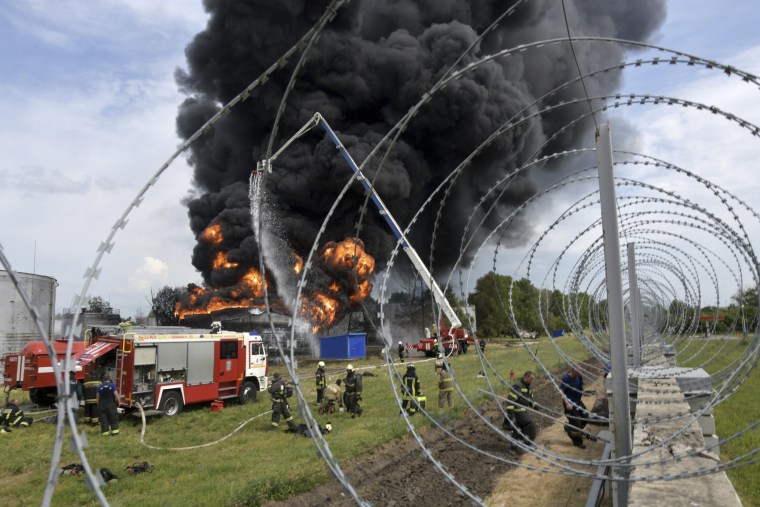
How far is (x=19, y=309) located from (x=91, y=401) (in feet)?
43.2

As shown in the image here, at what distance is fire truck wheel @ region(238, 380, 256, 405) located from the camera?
16844 mm

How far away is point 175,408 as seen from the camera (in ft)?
48.8

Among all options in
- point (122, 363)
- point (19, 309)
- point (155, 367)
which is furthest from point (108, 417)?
point (19, 309)

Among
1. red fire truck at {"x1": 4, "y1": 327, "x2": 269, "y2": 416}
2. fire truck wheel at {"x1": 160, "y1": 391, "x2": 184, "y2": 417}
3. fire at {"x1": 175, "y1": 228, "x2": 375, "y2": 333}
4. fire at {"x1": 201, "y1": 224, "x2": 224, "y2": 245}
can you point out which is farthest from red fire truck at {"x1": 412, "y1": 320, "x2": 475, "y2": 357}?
A: fire at {"x1": 201, "y1": 224, "x2": 224, "y2": 245}

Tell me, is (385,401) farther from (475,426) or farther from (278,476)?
(278,476)

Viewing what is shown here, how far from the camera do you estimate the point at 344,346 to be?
3197cm

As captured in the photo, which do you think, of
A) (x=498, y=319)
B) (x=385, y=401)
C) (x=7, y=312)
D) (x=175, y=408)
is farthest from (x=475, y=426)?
(x=498, y=319)

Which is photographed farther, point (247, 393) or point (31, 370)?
point (247, 393)

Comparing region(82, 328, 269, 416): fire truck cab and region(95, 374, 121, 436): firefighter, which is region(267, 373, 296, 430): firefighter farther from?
region(95, 374, 121, 436): firefighter

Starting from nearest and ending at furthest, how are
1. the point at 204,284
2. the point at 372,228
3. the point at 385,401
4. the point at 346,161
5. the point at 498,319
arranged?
the point at 385,401 < the point at 346,161 < the point at 372,228 < the point at 204,284 < the point at 498,319

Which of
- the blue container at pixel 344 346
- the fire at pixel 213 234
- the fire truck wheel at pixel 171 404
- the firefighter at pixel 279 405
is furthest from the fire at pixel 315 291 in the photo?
the firefighter at pixel 279 405

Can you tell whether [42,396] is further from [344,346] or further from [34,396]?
[344,346]

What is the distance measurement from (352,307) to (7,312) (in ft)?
85.7

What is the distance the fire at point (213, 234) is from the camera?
44188 mm
